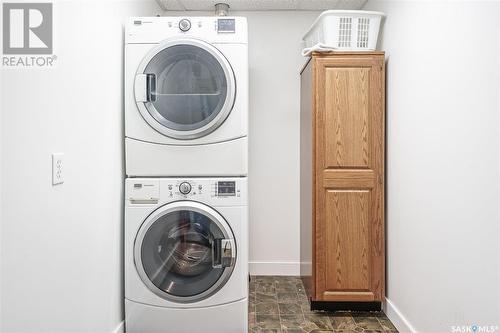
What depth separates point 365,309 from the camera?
7.80 feet

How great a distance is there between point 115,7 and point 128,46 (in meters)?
0.21

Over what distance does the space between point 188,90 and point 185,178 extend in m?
0.51

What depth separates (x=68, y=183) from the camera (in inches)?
57.6

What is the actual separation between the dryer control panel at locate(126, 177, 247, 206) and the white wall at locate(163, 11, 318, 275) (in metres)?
1.08

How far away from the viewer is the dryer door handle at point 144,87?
78.7 inches

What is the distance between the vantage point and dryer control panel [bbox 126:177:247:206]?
203cm

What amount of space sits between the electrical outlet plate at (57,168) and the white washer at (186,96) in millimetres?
664

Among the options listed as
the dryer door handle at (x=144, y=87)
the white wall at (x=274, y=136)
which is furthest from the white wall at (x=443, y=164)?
the dryer door handle at (x=144, y=87)

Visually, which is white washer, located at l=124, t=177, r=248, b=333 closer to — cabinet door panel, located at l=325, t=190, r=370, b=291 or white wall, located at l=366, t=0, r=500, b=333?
cabinet door panel, located at l=325, t=190, r=370, b=291

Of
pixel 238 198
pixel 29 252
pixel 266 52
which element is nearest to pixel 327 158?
pixel 238 198

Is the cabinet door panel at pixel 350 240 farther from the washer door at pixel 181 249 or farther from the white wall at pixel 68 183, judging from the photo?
the white wall at pixel 68 183

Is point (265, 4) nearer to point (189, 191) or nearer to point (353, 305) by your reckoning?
point (189, 191)

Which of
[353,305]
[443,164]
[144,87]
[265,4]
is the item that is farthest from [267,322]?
[265,4]

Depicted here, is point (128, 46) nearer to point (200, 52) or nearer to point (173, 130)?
point (200, 52)
